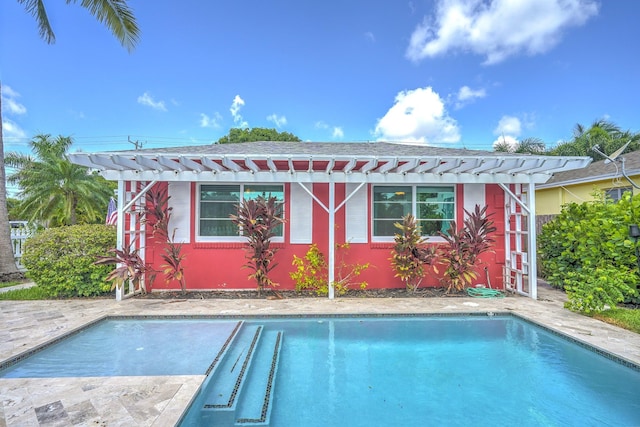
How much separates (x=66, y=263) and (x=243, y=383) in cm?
544

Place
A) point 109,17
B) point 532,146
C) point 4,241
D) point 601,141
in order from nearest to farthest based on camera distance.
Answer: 1. point 4,241
2. point 109,17
3. point 601,141
4. point 532,146

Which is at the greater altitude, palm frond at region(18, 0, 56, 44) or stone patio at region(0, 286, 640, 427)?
palm frond at region(18, 0, 56, 44)

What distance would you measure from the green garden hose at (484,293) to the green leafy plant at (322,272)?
7.94 ft

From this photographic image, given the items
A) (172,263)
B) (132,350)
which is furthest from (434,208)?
(132,350)

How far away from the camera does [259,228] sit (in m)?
6.49

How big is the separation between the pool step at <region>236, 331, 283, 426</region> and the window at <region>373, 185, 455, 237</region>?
4.05m

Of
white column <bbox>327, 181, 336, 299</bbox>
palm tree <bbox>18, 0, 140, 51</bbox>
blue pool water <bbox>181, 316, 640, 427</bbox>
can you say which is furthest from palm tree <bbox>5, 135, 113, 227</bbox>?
blue pool water <bbox>181, 316, 640, 427</bbox>

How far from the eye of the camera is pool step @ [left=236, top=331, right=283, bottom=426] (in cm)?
280

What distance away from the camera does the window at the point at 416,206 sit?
7.55m

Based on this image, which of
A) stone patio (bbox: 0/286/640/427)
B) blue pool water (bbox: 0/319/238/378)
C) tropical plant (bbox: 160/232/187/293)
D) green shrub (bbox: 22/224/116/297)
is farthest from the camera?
tropical plant (bbox: 160/232/187/293)

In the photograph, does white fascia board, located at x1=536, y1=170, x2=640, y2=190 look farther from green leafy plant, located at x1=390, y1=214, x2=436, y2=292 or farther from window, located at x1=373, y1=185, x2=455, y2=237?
green leafy plant, located at x1=390, y1=214, x2=436, y2=292

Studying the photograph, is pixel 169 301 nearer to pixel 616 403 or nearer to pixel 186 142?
pixel 616 403

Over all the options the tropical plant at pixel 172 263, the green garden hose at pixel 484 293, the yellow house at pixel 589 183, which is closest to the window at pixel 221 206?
the tropical plant at pixel 172 263

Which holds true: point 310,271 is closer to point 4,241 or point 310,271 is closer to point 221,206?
point 221,206
